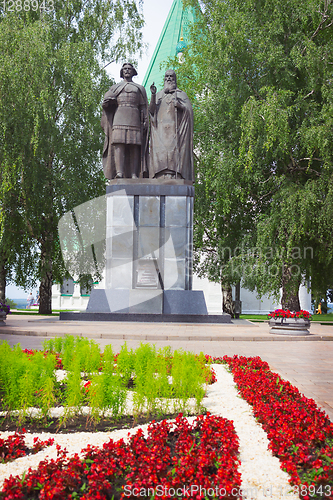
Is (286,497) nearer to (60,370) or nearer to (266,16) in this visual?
(60,370)

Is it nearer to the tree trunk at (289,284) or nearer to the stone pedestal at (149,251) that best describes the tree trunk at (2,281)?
the stone pedestal at (149,251)

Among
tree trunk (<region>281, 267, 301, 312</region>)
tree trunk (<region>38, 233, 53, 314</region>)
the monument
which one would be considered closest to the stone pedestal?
the monument

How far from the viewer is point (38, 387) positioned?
4176mm

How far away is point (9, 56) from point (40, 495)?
20.2m

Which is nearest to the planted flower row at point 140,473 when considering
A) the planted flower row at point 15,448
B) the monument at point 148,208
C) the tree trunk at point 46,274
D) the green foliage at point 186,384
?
the planted flower row at point 15,448

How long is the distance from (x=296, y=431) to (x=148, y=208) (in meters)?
11.3

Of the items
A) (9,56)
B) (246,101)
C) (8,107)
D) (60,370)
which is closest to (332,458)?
(60,370)

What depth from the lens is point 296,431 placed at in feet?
10.7

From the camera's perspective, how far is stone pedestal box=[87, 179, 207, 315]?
13.6 metres

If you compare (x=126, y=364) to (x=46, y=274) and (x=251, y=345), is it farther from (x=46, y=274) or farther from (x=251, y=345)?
(x=46, y=274)

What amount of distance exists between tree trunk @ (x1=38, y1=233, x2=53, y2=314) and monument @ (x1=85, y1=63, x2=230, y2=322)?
7.62 m

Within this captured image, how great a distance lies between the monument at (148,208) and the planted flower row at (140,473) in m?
10.3

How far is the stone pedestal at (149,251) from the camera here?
13594mm

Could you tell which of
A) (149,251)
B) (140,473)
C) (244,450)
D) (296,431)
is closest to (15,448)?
(140,473)
